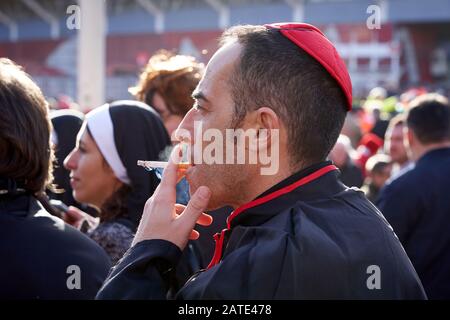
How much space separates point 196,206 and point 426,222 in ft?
9.41

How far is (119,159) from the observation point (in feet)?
9.80

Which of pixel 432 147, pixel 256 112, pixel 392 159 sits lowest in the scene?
pixel 392 159

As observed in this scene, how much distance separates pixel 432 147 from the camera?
4.52 metres

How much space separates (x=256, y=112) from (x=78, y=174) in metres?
1.58

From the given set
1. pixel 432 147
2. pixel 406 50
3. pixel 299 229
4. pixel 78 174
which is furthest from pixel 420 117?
pixel 406 50

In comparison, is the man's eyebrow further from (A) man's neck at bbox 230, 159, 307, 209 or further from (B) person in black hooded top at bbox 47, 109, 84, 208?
(B) person in black hooded top at bbox 47, 109, 84, 208

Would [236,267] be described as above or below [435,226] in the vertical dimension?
above

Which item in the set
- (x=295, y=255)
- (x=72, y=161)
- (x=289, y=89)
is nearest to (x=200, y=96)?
(x=289, y=89)

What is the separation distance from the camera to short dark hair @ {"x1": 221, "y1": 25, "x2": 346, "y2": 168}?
5.49 feet

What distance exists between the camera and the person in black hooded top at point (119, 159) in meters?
2.91

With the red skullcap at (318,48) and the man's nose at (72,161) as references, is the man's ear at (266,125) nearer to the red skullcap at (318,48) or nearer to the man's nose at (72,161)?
the red skullcap at (318,48)

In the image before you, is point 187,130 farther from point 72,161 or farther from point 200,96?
point 72,161
